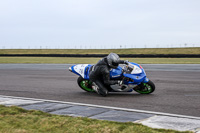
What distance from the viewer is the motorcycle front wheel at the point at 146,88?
346 inches

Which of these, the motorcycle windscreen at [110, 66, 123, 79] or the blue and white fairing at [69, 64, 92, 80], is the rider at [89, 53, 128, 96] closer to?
the motorcycle windscreen at [110, 66, 123, 79]

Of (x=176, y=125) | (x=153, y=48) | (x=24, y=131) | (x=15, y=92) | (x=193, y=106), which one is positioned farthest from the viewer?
(x=153, y=48)

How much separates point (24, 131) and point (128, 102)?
359 cm

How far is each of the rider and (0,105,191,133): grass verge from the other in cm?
308

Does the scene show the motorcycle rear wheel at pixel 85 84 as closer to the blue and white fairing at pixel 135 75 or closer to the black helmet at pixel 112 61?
the black helmet at pixel 112 61

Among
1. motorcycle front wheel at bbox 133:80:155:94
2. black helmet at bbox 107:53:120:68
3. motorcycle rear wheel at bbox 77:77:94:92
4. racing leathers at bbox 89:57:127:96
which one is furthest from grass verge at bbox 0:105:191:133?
motorcycle front wheel at bbox 133:80:155:94

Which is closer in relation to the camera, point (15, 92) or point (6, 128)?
point (6, 128)

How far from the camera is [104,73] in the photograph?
341 inches

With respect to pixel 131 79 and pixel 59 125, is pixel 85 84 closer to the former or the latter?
pixel 131 79

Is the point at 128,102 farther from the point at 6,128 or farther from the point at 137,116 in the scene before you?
the point at 6,128

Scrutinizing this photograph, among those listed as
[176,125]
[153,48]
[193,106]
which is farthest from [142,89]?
[153,48]

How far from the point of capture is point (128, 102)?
760cm

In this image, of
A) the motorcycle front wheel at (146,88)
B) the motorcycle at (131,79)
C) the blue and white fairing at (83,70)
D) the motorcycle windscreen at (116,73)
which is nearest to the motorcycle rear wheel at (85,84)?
the blue and white fairing at (83,70)

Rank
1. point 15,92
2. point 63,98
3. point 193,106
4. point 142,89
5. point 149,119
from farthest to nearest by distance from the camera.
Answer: point 15,92, point 142,89, point 63,98, point 193,106, point 149,119
